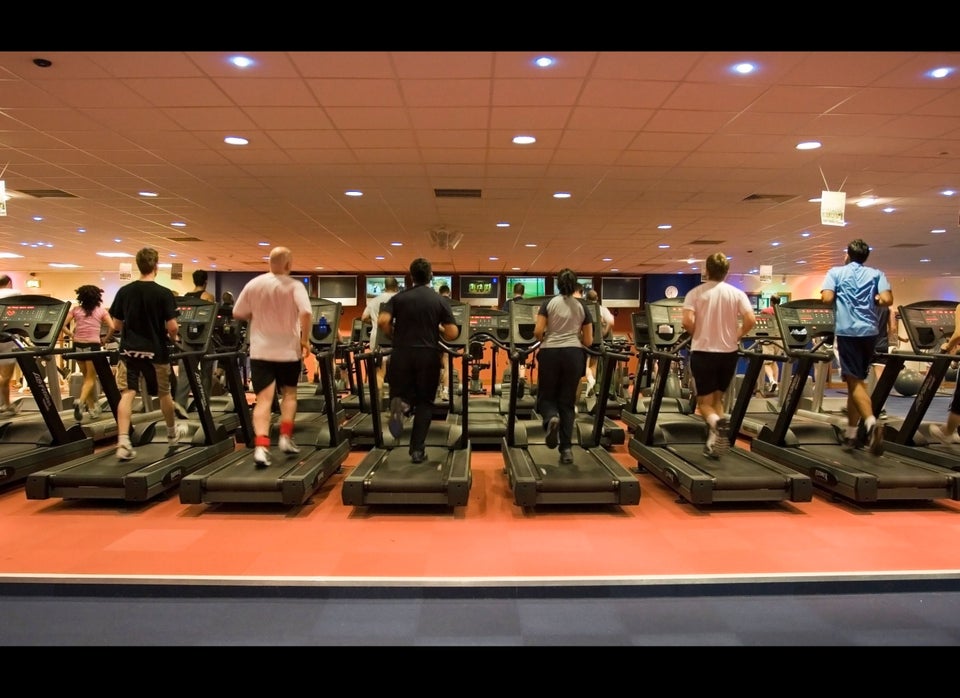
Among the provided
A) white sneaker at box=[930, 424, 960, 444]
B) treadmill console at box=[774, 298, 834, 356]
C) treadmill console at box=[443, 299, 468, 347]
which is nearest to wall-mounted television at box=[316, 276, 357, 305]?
treadmill console at box=[443, 299, 468, 347]

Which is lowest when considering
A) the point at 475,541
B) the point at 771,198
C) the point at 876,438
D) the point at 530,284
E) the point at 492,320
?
the point at 475,541

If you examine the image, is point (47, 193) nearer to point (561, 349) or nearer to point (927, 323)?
point (561, 349)

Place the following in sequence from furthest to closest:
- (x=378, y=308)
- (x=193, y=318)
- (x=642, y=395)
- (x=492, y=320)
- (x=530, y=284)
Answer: (x=530, y=284)
(x=642, y=395)
(x=378, y=308)
(x=492, y=320)
(x=193, y=318)

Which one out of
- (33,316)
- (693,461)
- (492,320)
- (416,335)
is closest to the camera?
(416,335)

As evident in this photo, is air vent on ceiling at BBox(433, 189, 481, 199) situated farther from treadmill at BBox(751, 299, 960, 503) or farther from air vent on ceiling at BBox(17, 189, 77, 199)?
air vent on ceiling at BBox(17, 189, 77, 199)

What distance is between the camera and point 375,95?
4641mm

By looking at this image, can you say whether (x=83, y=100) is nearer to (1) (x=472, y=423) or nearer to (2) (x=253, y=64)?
A: (2) (x=253, y=64)

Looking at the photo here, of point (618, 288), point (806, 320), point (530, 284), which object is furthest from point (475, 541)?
point (618, 288)

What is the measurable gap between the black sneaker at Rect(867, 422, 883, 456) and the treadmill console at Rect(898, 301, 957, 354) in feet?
3.32

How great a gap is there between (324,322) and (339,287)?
13482 millimetres

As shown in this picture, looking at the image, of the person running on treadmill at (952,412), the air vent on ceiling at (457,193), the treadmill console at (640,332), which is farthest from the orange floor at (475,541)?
the air vent on ceiling at (457,193)

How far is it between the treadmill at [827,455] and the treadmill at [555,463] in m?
1.49

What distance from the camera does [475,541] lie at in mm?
3236
